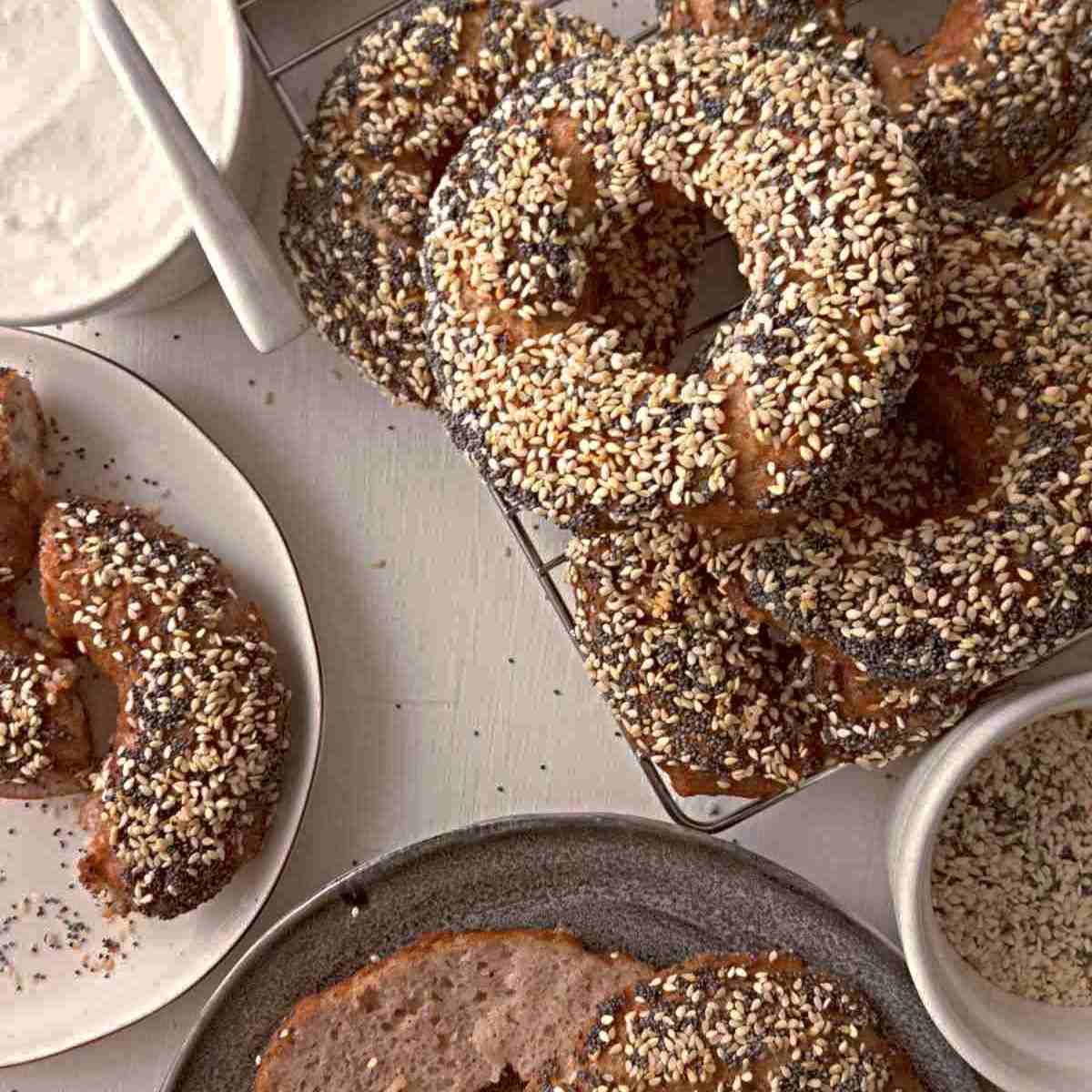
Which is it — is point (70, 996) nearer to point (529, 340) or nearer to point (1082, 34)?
point (529, 340)

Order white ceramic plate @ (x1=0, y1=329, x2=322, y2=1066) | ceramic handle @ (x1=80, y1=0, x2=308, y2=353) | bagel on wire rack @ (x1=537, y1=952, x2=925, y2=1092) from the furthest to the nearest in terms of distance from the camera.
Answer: white ceramic plate @ (x1=0, y1=329, x2=322, y2=1066)
bagel on wire rack @ (x1=537, y1=952, x2=925, y2=1092)
ceramic handle @ (x1=80, y1=0, x2=308, y2=353)

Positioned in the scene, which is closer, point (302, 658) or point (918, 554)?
point (918, 554)

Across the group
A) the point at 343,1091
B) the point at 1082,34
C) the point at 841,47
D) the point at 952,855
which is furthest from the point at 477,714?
the point at 1082,34

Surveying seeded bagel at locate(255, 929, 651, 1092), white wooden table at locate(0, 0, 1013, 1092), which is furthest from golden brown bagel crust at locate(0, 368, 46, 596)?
seeded bagel at locate(255, 929, 651, 1092)

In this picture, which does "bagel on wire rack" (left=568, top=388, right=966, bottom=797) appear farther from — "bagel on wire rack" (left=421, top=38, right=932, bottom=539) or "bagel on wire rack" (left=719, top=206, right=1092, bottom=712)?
"bagel on wire rack" (left=421, top=38, right=932, bottom=539)

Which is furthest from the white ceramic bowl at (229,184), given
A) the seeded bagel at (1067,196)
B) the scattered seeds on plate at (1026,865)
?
the scattered seeds on plate at (1026,865)

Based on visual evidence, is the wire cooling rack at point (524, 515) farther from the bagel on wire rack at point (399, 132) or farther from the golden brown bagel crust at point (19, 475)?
the golden brown bagel crust at point (19, 475)
